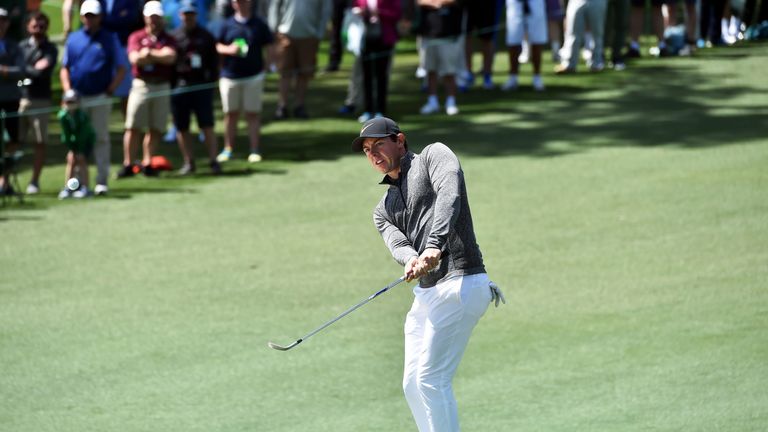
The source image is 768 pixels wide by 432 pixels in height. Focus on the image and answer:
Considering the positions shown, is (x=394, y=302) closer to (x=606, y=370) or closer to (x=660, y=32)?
(x=606, y=370)

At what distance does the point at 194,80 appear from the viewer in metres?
16.6

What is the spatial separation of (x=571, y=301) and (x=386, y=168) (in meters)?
4.79

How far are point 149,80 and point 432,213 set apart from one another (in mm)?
9956

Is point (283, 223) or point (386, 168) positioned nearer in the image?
point (386, 168)

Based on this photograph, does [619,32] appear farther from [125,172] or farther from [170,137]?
[125,172]

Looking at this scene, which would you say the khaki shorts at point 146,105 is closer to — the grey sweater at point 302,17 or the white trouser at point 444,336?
the grey sweater at point 302,17

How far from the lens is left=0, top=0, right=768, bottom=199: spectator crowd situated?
51.4ft

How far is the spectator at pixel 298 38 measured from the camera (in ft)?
63.1

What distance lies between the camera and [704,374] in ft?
31.2

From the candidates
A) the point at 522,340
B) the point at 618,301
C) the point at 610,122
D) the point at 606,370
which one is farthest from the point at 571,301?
the point at 610,122

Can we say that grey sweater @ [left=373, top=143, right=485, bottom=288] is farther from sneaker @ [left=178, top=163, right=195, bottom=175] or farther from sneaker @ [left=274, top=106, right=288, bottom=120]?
sneaker @ [left=274, top=106, right=288, bottom=120]

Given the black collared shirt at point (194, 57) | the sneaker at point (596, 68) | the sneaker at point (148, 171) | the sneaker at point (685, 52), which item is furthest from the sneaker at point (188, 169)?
the sneaker at point (685, 52)

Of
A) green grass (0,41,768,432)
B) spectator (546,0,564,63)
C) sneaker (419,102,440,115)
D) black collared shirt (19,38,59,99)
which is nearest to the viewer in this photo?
green grass (0,41,768,432)

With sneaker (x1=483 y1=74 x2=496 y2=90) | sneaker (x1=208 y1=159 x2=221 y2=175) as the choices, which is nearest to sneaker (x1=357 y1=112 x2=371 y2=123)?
sneaker (x1=483 y1=74 x2=496 y2=90)
